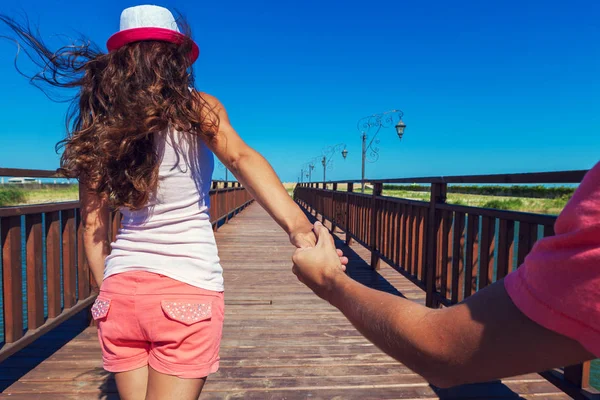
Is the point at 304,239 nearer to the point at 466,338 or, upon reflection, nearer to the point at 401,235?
the point at 466,338

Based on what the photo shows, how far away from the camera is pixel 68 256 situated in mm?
3098

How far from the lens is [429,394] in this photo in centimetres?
247

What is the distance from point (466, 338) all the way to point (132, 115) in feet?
3.35

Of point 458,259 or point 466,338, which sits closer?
point 466,338

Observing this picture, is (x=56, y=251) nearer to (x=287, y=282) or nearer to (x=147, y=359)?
(x=147, y=359)

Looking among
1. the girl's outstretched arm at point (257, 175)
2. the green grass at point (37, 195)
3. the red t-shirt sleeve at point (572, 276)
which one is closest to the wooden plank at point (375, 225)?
the green grass at point (37, 195)

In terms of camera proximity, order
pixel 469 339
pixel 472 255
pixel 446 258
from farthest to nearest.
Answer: pixel 446 258
pixel 472 255
pixel 469 339

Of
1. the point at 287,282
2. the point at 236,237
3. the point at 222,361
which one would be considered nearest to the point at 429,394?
the point at 222,361

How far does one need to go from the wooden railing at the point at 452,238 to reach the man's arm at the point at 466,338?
1.43 metres

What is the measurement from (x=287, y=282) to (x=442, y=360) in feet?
15.0

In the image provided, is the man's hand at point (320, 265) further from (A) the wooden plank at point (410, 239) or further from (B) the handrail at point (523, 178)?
(A) the wooden plank at point (410, 239)

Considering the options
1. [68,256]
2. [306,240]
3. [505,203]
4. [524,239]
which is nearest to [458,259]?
[524,239]

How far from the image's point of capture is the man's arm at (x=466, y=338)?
603 mm

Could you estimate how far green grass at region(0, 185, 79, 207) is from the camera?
9.29 ft
